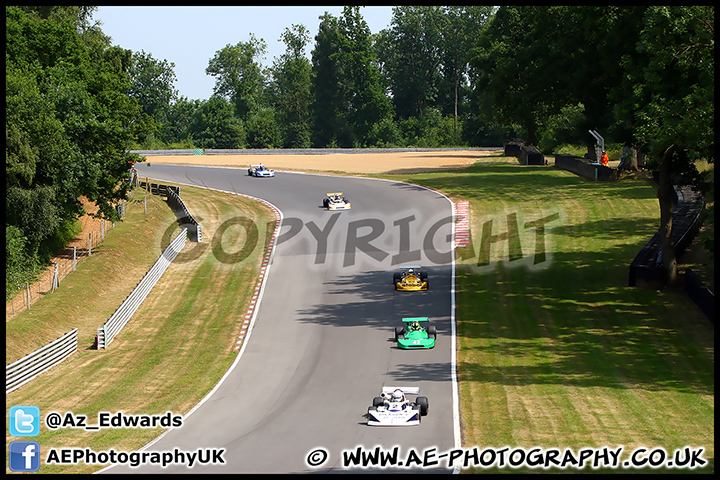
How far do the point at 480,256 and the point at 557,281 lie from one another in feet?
19.6

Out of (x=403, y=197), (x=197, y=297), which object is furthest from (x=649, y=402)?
(x=403, y=197)

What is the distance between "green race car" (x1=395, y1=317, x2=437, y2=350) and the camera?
3078cm

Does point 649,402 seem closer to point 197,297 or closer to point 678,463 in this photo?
point 678,463

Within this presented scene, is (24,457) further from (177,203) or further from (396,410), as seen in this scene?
(177,203)

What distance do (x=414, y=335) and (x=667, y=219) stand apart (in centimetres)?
1444

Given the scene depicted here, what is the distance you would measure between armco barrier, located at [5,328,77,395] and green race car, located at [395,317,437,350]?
47.5 ft

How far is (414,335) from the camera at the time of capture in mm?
31078

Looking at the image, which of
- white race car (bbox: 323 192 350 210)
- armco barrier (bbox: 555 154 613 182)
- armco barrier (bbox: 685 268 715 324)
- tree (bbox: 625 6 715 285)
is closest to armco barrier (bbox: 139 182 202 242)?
white race car (bbox: 323 192 350 210)

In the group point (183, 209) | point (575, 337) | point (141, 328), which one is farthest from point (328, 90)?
point (575, 337)

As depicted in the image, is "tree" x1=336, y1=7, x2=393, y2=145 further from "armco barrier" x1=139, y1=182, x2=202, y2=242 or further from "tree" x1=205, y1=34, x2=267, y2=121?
"armco barrier" x1=139, y1=182, x2=202, y2=242

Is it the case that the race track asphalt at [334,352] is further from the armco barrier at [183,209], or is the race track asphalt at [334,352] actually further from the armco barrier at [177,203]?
the armco barrier at [177,203]

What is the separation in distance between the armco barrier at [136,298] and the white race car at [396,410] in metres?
16.3

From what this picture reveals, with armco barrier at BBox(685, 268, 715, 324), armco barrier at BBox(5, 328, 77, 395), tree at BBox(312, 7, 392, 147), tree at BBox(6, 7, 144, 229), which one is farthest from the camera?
tree at BBox(312, 7, 392, 147)

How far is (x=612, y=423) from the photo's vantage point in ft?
72.2
